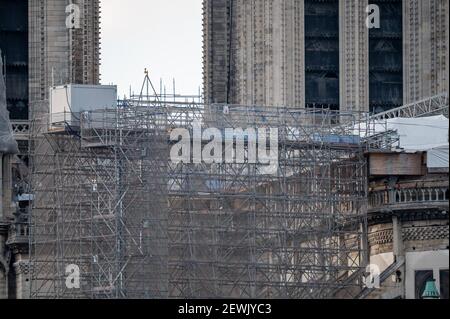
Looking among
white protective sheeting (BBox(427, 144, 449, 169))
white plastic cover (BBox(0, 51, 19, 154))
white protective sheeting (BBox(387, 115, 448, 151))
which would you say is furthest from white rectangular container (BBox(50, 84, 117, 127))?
white protective sheeting (BBox(427, 144, 449, 169))

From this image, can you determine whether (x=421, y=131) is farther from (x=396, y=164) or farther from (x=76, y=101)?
(x=76, y=101)

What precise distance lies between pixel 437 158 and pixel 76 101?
34.9 ft

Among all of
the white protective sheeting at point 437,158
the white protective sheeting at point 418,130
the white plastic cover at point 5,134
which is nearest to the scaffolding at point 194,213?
the white protective sheeting at point 418,130

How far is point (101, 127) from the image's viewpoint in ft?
343

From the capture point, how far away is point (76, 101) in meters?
107

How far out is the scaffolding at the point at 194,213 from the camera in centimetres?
10362

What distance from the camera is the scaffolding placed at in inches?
4080

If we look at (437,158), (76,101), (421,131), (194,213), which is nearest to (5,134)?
(76,101)

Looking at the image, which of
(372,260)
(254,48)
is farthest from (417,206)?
(254,48)

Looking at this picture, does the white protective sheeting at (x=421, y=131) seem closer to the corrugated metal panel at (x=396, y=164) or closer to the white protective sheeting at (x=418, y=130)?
the white protective sheeting at (x=418, y=130)

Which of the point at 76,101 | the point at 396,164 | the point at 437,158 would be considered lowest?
the point at 396,164

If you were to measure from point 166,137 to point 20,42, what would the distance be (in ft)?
115

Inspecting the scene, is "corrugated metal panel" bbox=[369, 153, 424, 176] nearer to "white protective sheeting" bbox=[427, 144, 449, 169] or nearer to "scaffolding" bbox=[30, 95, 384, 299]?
"white protective sheeting" bbox=[427, 144, 449, 169]
